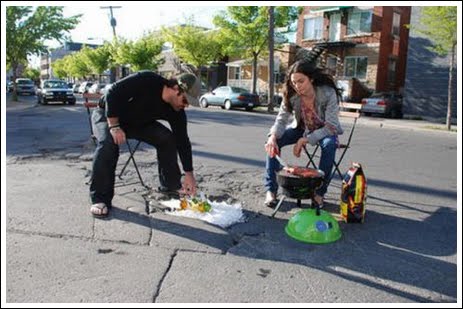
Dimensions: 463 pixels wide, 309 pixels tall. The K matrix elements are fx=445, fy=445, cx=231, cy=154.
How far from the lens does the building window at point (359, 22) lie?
89.6 ft

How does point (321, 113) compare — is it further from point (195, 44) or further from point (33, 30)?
point (195, 44)

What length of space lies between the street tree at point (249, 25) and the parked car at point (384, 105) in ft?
24.4

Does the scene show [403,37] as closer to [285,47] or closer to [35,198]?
[285,47]

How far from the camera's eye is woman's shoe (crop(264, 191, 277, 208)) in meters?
4.51

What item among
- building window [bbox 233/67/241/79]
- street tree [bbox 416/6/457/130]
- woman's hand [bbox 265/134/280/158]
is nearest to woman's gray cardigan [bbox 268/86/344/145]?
woman's hand [bbox 265/134/280/158]

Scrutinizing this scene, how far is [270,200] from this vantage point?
4535 millimetres

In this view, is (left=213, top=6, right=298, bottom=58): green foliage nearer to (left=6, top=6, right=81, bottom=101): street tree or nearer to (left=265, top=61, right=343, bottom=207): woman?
(left=6, top=6, right=81, bottom=101): street tree

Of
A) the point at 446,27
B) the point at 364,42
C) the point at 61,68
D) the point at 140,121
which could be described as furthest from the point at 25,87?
the point at 61,68

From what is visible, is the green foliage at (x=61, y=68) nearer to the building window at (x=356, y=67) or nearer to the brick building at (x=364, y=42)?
the brick building at (x=364, y=42)

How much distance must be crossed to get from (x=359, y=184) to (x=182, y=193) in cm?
179

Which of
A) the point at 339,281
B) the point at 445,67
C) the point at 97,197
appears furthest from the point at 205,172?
the point at 445,67

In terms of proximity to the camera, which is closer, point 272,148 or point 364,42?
point 272,148

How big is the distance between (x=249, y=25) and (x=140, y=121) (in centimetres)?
2376

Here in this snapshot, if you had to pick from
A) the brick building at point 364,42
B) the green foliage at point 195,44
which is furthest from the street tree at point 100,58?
the brick building at point 364,42
